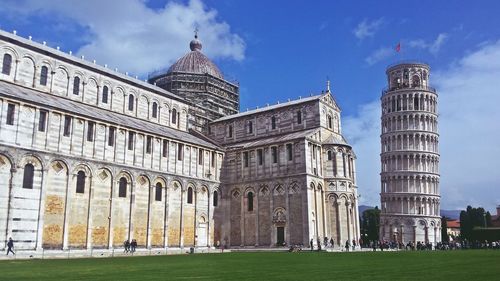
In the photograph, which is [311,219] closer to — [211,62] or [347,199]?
[347,199]

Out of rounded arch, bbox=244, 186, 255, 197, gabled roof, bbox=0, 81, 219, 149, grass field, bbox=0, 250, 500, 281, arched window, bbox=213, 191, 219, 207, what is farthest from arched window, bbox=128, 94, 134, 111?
grass field, bbox=0, 250, 500, 281

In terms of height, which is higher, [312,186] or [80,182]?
[312,186]

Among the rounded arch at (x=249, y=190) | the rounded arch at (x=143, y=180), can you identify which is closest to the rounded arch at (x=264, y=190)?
the rounded arch at (x=249, y=190)

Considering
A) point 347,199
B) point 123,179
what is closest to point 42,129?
point 123,179

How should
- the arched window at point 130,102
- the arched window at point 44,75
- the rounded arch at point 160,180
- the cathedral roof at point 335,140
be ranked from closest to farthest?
the arched window at point 44,75
the rounded arch at point 160,180
the arched window at point 130,102
the cathedral roof at point 335,140

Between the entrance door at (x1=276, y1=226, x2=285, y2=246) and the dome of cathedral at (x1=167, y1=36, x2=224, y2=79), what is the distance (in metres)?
25.9

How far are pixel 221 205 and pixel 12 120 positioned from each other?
78.9ft

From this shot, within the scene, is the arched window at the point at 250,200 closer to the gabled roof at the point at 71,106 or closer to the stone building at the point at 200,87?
the gabled roof at the point at 71,106

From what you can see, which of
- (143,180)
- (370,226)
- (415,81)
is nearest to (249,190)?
(143,180)

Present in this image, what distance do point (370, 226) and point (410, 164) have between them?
671 inches

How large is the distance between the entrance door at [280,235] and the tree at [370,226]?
129 ft

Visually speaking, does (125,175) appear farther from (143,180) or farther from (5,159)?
(5,159)

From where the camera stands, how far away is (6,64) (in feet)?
121

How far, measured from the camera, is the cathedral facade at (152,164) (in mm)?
32531
